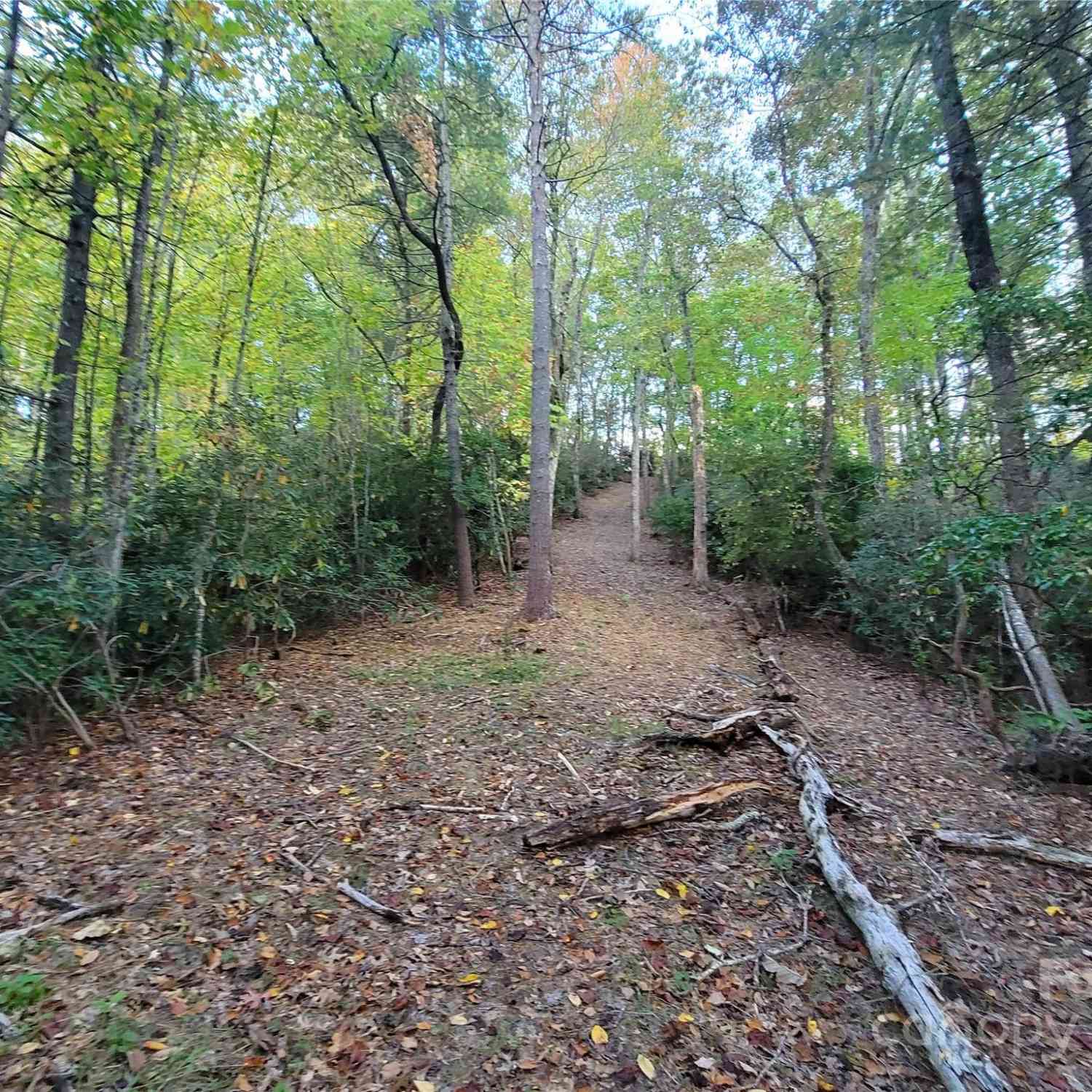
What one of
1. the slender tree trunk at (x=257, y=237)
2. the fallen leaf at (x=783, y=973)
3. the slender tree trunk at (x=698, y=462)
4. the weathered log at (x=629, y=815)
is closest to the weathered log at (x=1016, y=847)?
the weathered log at (x=629, y=815)

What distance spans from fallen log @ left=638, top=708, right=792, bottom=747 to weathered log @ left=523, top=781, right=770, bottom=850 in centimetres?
73

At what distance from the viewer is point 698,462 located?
40.7ft

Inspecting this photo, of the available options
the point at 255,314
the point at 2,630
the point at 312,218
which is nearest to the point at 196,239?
the point at 255,314

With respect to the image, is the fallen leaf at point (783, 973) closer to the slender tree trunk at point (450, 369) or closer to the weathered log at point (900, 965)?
the weathered log at point (900, 965)

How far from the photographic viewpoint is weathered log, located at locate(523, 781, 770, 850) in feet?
12.2

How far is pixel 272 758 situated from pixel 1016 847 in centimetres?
526

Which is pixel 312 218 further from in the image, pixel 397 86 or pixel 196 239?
pixel 196 239

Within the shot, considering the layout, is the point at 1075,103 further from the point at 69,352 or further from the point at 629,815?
the point at 69,352

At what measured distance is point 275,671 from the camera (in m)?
6.68

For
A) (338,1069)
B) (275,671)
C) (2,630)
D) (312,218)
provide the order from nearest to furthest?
(338,1069), (2,630), (275,671), (312,218)

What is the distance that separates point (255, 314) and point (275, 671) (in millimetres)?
4961

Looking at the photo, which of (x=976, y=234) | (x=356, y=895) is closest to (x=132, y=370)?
(x=356, y=895)

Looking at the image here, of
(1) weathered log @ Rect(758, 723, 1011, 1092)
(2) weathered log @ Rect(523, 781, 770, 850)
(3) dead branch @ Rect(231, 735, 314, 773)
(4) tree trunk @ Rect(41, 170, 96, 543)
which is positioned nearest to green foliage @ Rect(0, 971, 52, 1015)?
(3) dead branch @ Rect(231, 735, 314, 773)

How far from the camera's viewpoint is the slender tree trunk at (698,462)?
12.3 meters
